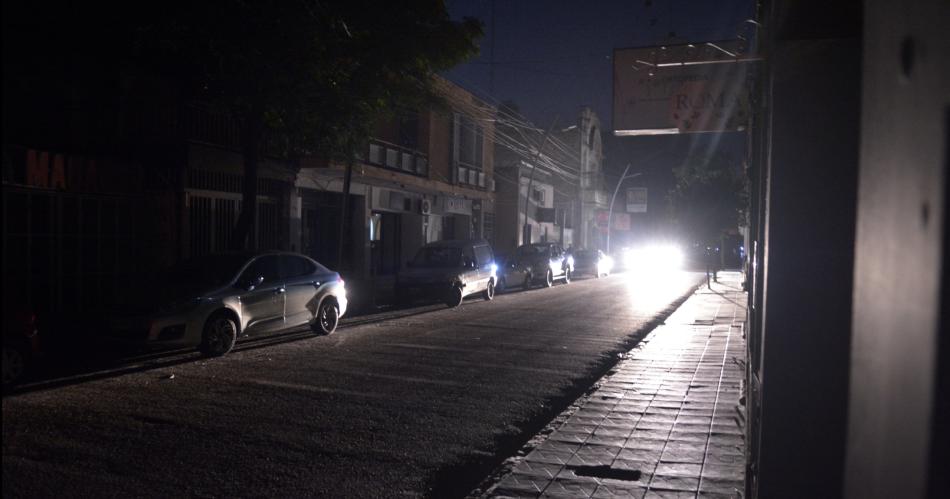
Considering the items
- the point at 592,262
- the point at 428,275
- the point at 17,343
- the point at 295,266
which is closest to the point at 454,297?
the point at 428,275

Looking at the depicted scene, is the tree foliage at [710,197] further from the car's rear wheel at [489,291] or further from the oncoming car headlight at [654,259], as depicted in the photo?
the car's rear wheel at [489,291]

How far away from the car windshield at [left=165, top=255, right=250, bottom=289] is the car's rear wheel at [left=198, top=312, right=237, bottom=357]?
1.70ft

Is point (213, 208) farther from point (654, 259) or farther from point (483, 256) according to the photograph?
point (654, 259)

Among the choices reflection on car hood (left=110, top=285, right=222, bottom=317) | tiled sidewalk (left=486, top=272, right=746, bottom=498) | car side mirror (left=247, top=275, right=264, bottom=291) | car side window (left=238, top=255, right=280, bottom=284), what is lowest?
tiled sidewalk (left=486, top=272, right=746, bottom=498)

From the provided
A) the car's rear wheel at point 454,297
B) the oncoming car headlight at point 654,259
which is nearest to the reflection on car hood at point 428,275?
the car's rear wheel at point 454,297

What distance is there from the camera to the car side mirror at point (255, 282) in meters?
11.5

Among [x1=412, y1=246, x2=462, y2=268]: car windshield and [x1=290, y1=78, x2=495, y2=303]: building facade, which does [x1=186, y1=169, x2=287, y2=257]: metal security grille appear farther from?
[x1=412, y1=246, x2=462, y2=268]: car windshield

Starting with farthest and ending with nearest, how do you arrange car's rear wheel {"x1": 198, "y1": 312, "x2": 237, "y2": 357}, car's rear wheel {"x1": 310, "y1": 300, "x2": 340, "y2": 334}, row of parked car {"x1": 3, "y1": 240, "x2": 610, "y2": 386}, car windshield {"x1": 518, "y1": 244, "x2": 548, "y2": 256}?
1. car windshield {"x1": 518, "y1": 244, "x2": 548, "y2": 256}
2. car's rear wheel {"x1": 310, "y1": 300, "x2": 340, "y2": 334}
3. car's rear wheel {"x1": 198, "y1": 312, "x2": 237, "y2": 357}
4. row of parked car {"x1": 3, "y1": 240, "x2": 610, "y2": 386}

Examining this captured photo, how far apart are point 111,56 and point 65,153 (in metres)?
2.40

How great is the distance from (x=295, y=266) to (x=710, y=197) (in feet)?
161

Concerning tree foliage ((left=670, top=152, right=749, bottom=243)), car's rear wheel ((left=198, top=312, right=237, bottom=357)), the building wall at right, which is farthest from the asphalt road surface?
tree foliage ((left=670, top=152, right=749, bottom=243))

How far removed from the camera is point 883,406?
0.90 m

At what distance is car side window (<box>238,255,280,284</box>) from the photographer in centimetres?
1163

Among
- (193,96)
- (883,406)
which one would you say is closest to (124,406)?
(883,406)
